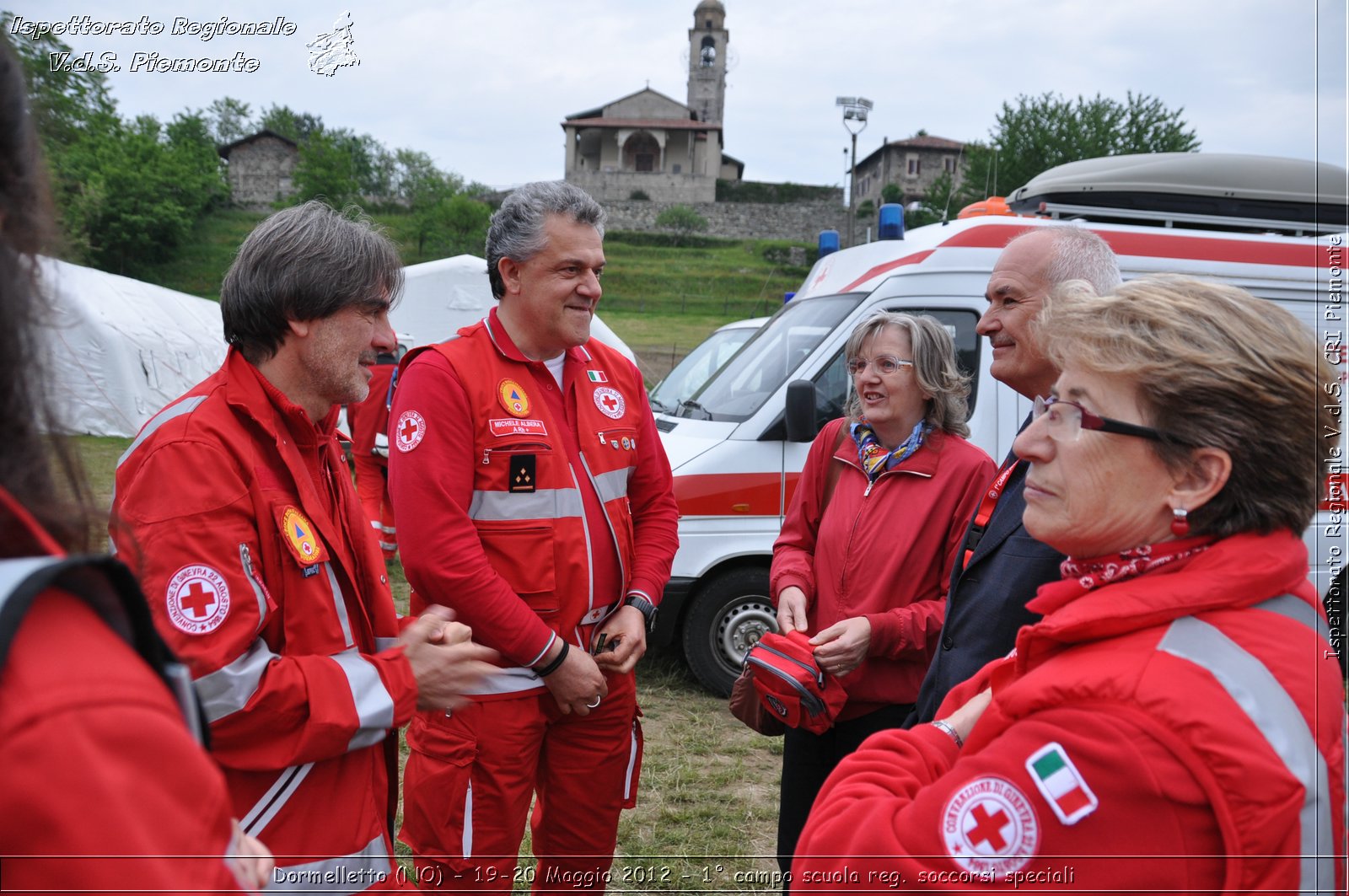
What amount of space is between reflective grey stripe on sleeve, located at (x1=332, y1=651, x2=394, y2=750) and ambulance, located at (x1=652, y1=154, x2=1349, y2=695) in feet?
10.8

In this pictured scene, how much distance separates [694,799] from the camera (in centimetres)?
431

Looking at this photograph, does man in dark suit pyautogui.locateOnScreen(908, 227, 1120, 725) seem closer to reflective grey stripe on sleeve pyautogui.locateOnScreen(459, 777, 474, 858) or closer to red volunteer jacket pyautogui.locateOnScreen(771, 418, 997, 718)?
red volunteer jacket pyautogui.locateOnScreen(771, 418, 997, 718)

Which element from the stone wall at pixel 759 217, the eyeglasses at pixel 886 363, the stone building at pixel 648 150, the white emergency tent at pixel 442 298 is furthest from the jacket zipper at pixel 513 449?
the stone building at pixel 648 150

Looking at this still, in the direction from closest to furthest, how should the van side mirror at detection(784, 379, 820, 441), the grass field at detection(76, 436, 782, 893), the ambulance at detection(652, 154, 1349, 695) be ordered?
→ the grass field at detection(76, 436, 782, 893) < the van side mirror at detection(784, 379, 820, 441) < the ambulance at detection(652, 154, 1349, 695)

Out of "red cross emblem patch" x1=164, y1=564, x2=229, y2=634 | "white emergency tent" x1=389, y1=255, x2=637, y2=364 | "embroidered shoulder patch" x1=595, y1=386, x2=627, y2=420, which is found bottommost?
"red cross emblem patch" x1=164, y1=564, x2=229, y2=634

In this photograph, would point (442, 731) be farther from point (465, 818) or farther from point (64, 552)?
point (64, 552)

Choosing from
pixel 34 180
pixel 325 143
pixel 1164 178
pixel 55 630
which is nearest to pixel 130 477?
pixel 34 180

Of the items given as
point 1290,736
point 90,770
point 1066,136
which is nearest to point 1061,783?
point 1290,736

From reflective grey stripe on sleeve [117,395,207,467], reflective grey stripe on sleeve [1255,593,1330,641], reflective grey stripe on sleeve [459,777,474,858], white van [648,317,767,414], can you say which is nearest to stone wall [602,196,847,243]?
white van [648,317,767,414]

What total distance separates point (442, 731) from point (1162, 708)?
1.96 meters

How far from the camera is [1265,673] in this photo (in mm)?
1134

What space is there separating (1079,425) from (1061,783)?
23.3 inches

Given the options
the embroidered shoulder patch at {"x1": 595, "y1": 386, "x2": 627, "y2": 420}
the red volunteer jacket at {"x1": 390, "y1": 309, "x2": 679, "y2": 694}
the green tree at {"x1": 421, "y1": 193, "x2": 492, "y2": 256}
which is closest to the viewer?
the red volunteer jacket at {"x1": 390, "y1": 309, "x2": 679, "y2": 694}

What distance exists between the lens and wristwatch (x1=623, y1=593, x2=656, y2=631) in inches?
110
